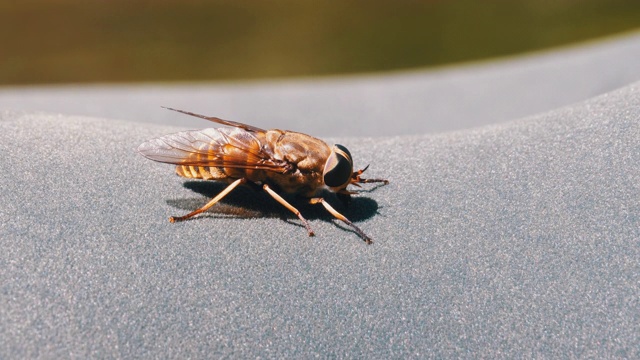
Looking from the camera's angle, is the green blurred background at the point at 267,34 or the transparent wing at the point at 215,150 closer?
the transparent wing at the point at 215,150

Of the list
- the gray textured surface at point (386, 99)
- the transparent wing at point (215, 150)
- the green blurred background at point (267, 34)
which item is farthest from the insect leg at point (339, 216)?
the green blurred background at point (267, 34)

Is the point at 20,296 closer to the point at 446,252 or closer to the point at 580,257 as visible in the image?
the point at 446,252

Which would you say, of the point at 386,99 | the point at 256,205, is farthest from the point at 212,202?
the point at 386,99

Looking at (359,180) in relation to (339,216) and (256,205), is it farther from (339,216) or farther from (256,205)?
(256,205)

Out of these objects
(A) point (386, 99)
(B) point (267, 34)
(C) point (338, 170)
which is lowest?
(B) point (267, 34)

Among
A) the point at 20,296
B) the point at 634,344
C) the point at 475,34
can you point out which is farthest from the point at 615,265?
the point at 475,34

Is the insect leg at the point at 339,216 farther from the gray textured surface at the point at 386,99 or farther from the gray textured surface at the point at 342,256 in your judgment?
the gray textured surface at the point at 386,99
